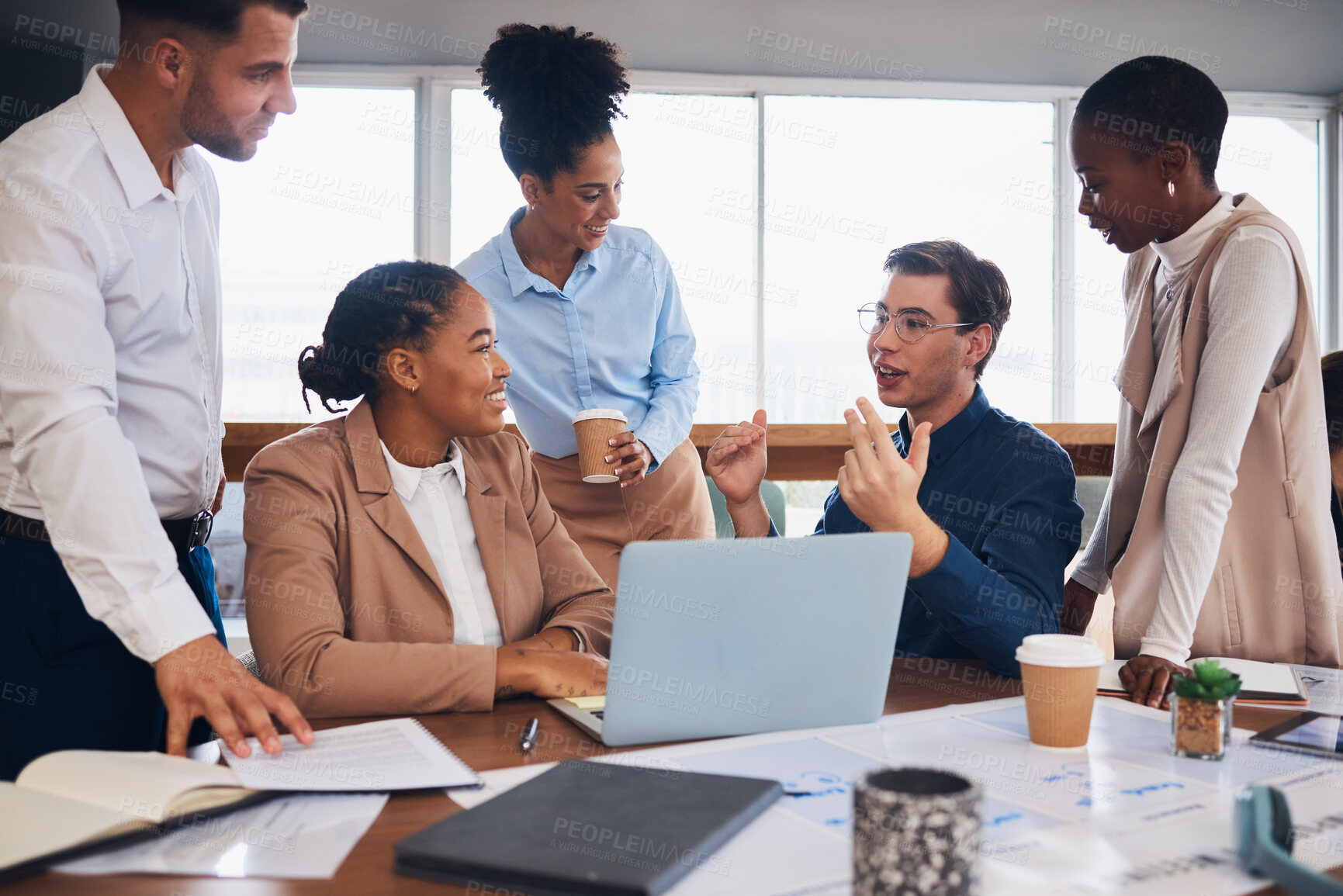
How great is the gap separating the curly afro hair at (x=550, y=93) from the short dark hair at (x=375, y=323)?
51 cm

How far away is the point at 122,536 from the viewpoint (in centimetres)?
115

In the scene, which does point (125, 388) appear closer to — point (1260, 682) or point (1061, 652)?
point (1061, 652)

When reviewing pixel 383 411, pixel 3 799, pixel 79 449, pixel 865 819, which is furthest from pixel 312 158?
pixel 865 819

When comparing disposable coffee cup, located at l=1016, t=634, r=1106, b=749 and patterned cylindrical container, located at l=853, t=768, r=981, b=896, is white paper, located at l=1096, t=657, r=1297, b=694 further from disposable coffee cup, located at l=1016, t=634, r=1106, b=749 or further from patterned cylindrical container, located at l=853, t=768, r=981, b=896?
patterned cylindrical container, located at l=853, t=768, r=981, b=896

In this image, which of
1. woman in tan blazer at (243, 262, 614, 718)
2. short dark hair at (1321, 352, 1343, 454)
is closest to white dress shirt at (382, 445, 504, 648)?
woman in tan blazer at (243, 262, 614, 718)

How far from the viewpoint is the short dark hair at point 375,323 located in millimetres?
1752

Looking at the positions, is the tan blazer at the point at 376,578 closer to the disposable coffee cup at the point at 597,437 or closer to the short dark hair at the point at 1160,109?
the disposable coffee cup at the point at 597,437

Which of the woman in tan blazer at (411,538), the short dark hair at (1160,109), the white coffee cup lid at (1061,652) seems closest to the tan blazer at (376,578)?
the woman in tan blazer at (411,538)

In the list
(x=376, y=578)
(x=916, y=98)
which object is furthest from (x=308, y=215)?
(x=376, y=578)

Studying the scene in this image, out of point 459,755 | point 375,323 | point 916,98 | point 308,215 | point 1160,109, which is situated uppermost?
point 916,98

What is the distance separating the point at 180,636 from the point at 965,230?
198 inches

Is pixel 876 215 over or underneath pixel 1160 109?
over

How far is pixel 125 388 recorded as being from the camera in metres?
1.39

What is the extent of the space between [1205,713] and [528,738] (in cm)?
70
